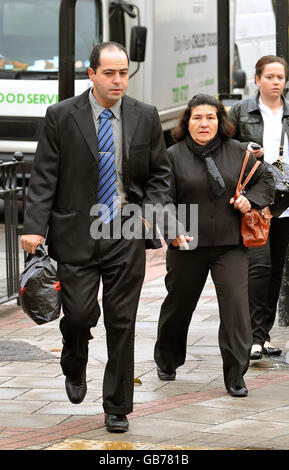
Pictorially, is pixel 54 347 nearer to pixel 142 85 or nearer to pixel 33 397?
pixel 33 397

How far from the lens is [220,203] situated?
7.14 m

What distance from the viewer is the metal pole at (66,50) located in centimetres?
887

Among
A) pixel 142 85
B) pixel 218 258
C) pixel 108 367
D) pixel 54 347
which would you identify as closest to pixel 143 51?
pixel 142 85

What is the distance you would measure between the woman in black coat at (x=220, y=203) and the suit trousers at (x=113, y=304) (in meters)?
0.86

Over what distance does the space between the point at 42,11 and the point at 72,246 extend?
9670 millimetres

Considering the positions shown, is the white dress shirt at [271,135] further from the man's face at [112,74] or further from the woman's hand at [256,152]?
the man's face at [112,74]

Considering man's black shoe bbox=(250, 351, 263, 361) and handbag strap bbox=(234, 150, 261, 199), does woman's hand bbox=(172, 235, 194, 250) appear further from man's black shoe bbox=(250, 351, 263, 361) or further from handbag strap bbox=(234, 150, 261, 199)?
man's black shoe bbox=(250, 351, 263, 361)

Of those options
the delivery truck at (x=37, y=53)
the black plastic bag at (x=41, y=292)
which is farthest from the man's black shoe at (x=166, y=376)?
the delivery truck at (x=37, y=53)

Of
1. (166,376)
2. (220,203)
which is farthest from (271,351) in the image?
(220,203)

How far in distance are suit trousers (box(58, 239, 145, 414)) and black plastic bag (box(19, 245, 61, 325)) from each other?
0.18 feet

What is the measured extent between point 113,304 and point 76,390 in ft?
1.84

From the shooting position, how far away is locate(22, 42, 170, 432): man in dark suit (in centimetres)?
625

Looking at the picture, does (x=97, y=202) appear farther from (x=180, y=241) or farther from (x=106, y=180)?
(x=180, y=241)

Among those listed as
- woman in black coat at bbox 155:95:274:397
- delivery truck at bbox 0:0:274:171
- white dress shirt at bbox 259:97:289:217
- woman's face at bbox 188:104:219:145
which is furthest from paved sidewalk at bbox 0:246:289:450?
delivery truck at bbox 0:0:274:171
